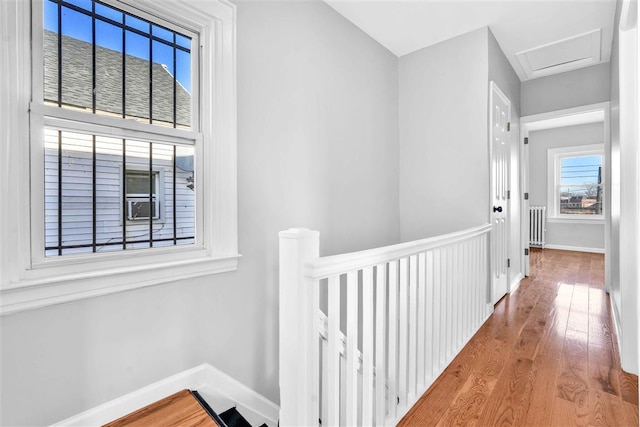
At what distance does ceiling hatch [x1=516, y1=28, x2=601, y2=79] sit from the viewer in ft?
9.54

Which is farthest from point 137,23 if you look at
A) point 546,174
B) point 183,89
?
point 546,174

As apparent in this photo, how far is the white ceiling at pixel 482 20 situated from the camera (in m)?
2.39

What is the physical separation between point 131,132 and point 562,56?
4078 millimetres

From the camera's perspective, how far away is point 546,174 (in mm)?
5922

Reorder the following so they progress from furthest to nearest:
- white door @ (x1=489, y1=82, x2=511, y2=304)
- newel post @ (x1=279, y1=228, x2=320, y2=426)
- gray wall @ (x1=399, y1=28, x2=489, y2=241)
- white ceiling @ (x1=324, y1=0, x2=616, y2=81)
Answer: white door @ (x1=489, y1=82, x2=511, y2=304) < gray wall @ (x1=399, y1=28, x2=489, y2=241) < white ceiling @ (x1=324, y1=0, x2=616, y2=81) < newel post @ (x1=279, y1=228, x2=320, y2=426)

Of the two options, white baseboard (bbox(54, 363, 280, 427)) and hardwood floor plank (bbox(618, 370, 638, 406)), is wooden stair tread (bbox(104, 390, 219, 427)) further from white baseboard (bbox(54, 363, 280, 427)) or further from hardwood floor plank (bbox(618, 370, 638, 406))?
hardwood floor plank (bbox(618, 370, 638, 406))

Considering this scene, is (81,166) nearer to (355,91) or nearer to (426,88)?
(355,91)

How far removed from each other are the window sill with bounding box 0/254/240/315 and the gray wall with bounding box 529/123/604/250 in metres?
6.62

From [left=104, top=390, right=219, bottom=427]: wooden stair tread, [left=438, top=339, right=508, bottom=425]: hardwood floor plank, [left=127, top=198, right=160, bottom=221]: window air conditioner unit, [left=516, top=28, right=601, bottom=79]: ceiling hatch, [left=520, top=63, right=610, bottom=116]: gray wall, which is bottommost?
[left=438, top=339, right=508, bottom=425]: hardwood floor plank

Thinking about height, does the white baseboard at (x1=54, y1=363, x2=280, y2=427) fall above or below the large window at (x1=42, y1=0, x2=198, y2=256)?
below

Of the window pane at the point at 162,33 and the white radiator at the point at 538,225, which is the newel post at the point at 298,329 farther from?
the white radiator at the point at 538,225

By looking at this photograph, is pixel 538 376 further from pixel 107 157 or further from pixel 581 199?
pixel 581 199

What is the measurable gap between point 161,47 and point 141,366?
5.10 feet

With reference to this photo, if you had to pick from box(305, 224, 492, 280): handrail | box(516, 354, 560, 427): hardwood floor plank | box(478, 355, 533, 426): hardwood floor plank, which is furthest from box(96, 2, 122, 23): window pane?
box(516, 354, 560, 427): hardwood floor plank
